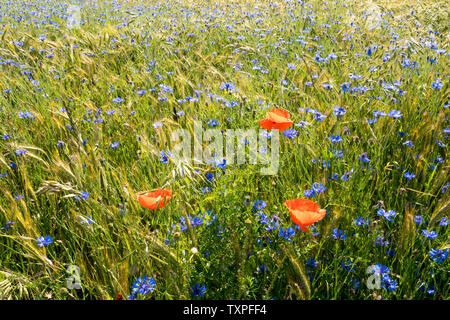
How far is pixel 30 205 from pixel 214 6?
505cm

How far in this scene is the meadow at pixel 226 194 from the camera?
4.43ft

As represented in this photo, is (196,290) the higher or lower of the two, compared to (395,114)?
lower

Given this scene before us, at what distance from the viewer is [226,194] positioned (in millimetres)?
1567

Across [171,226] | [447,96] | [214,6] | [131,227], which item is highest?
[214,6]

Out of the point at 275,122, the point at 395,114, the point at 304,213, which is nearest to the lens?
the point at 304,213

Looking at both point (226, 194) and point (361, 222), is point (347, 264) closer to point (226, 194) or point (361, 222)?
point (361, 222)

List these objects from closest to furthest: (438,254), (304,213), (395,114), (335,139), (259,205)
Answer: (304,213) < (438,254) < (259,205) < (335,139) < (395,114)

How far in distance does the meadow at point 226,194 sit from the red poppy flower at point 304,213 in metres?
0.10

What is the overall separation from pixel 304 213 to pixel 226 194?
42cm

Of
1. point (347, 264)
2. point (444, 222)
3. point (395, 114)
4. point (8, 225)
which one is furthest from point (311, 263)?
point (8, 225)

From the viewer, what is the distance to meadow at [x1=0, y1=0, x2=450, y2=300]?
1.35m

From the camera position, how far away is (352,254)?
1431 millimetres
